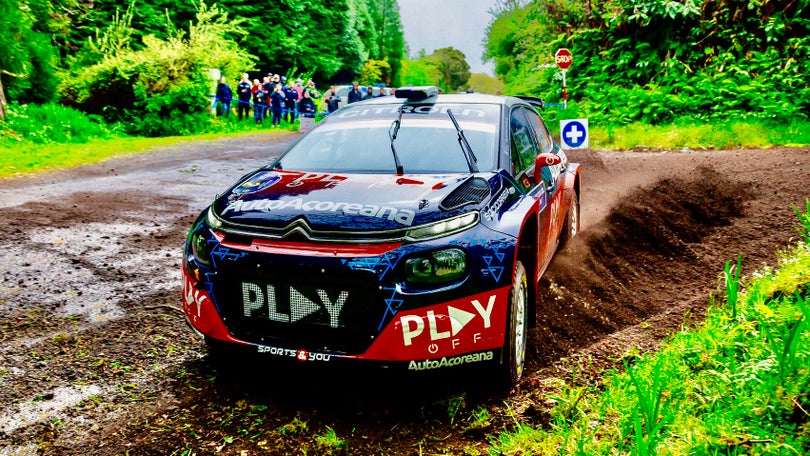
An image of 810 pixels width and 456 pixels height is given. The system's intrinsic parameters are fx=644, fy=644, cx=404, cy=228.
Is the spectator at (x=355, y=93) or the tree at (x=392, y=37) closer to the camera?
the spectator at (x=355, y=93)

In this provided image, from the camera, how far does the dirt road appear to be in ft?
10.6

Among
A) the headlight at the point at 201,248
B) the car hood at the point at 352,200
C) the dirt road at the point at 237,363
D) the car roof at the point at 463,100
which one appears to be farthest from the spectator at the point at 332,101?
the headlight at the point at 201,248

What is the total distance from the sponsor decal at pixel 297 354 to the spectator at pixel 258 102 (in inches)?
894

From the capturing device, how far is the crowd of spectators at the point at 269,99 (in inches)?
913

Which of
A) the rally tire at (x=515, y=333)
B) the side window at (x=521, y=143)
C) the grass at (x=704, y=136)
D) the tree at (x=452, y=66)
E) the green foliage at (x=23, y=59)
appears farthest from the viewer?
the tree at (x=452, y=66)

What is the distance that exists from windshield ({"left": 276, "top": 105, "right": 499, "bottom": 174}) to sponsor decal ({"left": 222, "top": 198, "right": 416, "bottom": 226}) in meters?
0.82

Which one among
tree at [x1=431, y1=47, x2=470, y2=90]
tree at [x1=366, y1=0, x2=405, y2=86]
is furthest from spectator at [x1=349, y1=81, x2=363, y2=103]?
tree at [x1=431, y1=47, x2=470, y2=90]

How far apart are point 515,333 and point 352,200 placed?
3.69 feet

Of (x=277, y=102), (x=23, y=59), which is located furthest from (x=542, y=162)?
(x=277, y=102)

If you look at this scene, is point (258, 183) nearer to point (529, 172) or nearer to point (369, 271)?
point (369, 271)

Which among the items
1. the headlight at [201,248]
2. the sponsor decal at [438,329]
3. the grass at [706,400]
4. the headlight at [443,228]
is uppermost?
the headlight at [443,228]

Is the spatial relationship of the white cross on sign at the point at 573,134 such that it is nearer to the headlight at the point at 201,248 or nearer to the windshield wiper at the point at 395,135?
the windshield wiper at the point at 395,135

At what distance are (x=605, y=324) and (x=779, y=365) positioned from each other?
7.68ft

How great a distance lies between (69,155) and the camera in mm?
13117
